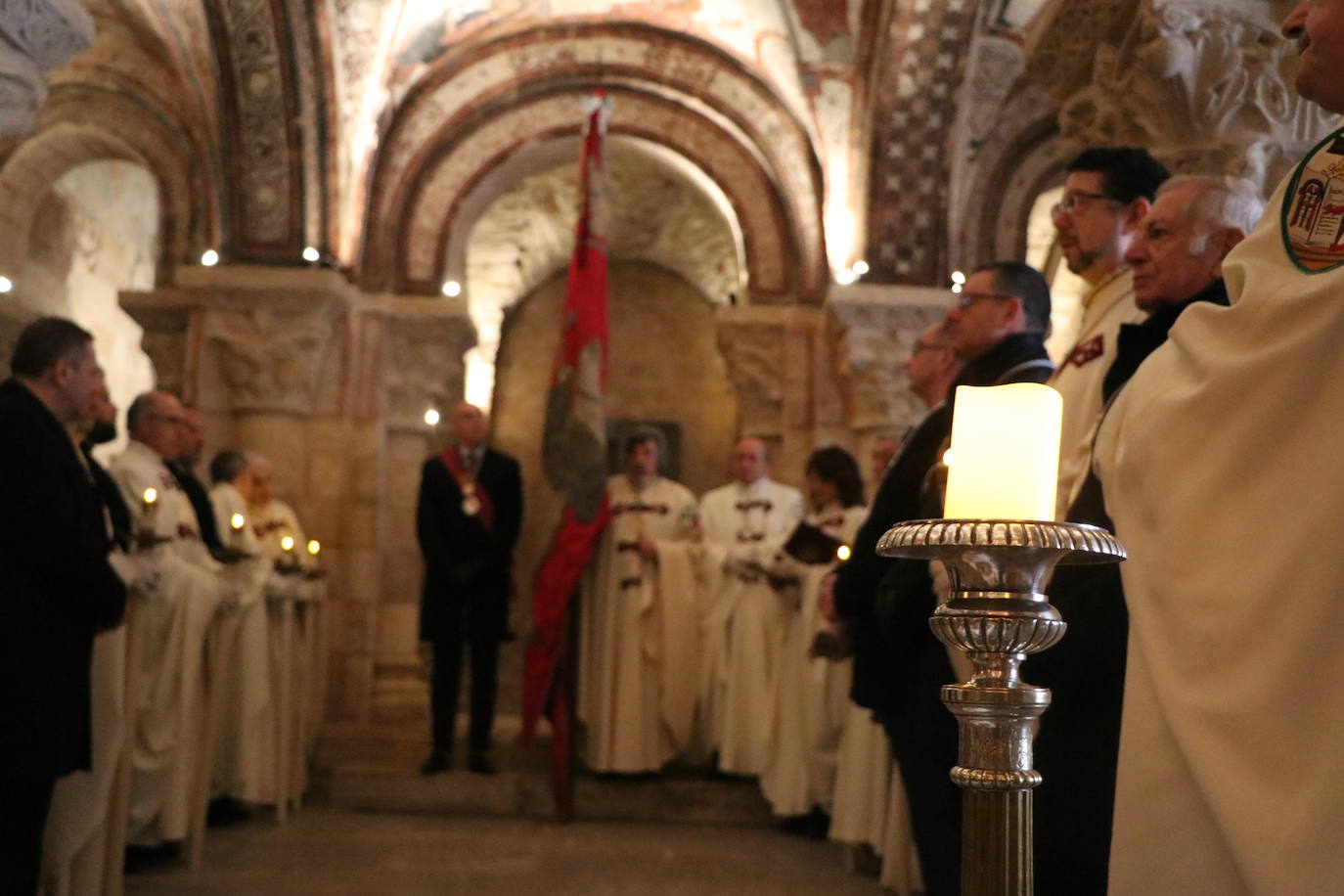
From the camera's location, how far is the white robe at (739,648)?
6.67m

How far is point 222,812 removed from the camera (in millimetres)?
6176

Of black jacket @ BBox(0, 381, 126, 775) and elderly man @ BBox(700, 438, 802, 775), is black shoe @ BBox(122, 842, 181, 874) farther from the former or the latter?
elderly man @ BBox(700, 438, 802, 775)

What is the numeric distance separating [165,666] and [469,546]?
8.44ft

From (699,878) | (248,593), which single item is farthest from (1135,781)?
(248,593)

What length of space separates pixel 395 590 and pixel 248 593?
12.0 ft

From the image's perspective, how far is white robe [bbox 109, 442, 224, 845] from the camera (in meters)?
4.75

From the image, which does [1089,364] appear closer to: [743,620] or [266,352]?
[743,620]

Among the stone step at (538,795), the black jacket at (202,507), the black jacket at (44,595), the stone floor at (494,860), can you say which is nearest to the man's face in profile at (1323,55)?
the black jacket at (44,595)

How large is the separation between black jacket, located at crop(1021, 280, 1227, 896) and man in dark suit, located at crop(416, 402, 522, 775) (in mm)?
4901

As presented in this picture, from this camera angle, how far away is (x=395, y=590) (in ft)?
31.1

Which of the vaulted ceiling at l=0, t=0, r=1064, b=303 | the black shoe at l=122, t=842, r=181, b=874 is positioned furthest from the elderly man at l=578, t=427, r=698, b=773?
the vaulted ceiling at l=0, t=0, r=1064, b=303

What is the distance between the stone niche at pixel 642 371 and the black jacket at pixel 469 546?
15.4 ft

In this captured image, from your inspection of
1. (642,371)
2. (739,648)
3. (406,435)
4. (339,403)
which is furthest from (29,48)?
(642,371)

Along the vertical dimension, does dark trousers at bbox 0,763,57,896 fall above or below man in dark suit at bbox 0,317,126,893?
below
